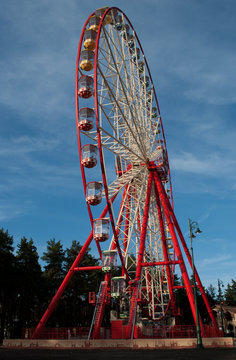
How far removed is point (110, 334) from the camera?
2555 cm

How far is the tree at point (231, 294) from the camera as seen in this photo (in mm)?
87631

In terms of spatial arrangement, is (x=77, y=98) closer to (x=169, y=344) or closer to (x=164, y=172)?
(x=164, y=172)

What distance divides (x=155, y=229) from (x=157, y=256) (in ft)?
9.93

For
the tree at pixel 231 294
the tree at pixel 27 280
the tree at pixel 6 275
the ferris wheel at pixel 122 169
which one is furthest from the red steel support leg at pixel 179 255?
the tree at pixel 231 294

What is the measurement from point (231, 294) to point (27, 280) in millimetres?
68126

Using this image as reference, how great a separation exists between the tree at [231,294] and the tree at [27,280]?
60.9 metres

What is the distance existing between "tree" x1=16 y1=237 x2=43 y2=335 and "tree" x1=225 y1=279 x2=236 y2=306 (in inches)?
2396

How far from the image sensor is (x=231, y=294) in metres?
90.6

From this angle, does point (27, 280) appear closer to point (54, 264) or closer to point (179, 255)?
point (54, 264)

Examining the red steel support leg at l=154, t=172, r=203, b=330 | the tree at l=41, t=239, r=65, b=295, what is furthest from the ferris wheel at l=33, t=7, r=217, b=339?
the tree at l=41, t=239, r=65, b=295

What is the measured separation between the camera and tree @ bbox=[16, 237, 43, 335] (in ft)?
127
